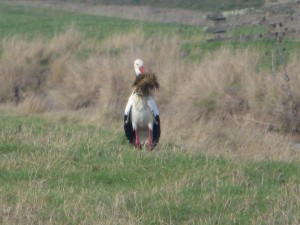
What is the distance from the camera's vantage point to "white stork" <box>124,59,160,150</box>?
11648 millimetres

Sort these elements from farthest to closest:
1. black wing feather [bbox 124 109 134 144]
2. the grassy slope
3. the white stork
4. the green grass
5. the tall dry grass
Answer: the grassy slope < the tall dry grass < black wing feather [bbox 124 109 134 144] < the white stork < the green grass

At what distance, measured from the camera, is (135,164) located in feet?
30.1

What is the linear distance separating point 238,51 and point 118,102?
2862 mm

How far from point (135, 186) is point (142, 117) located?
3380 mm

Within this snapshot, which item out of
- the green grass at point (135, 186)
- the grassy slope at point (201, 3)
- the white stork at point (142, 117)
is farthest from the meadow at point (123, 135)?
the grassy slope at point (201, 3)

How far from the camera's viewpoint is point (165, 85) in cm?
1914

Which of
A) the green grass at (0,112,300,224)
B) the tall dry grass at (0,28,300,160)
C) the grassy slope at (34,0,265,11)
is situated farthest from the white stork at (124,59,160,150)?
the grassy slope at (34,0,265,11)

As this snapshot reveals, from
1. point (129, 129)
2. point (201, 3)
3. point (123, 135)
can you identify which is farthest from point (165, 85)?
point (201, 3)

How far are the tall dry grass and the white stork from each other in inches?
71.3

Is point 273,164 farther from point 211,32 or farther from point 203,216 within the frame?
point 211,32

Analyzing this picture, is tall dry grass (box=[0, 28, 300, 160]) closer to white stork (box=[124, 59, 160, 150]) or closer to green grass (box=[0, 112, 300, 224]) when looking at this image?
white stork (box=[124, 59, 160, 150])

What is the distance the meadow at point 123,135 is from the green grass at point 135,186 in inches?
0.5

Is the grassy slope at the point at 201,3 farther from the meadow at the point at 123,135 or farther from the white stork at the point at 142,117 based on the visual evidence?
the white stork at the point at 142,117

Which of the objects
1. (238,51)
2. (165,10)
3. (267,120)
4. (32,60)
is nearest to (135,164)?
(267,120)
